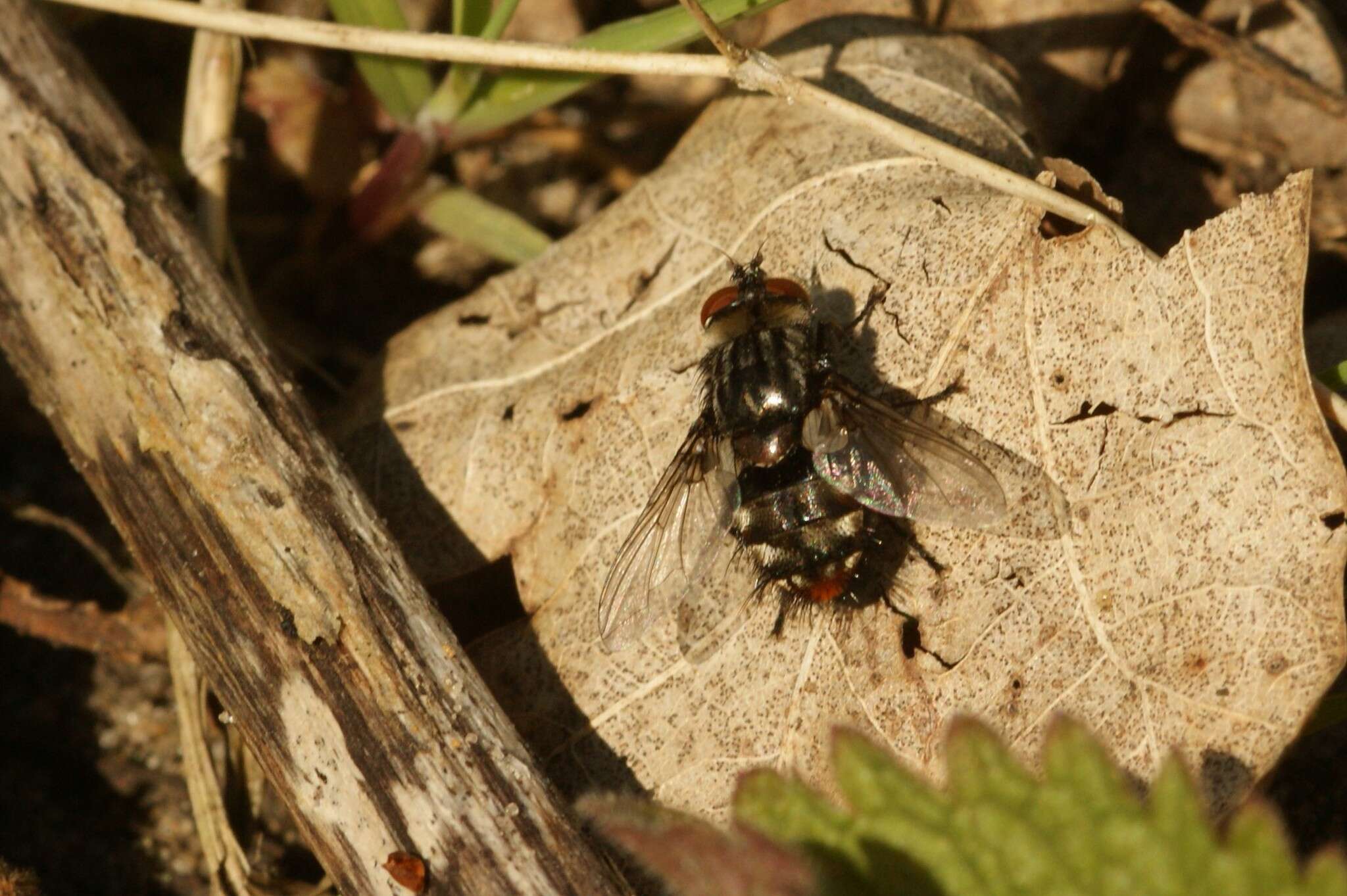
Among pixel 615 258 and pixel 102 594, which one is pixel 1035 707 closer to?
pixel 615 258

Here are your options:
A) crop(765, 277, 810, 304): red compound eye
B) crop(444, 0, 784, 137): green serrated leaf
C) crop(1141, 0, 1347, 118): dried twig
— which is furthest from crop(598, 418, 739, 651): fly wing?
crop(1141, 0, 1347, 118): dried twig

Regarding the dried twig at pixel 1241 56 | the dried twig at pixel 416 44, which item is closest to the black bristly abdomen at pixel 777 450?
the dried twig at pixel 416 44

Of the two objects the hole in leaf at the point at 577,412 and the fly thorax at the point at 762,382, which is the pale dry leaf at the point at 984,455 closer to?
the hole in leaf at the point at 577,412

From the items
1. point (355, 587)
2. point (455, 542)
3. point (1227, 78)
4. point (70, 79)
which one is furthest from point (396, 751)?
point (1227, 78)

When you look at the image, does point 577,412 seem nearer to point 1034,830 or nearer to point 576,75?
point 576,75

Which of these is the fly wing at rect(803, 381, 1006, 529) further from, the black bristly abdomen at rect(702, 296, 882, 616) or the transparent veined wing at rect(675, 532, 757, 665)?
the transparent veined wing at rect(675, 532, 757, 665)

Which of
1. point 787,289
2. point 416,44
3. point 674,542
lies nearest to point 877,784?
point 674,542
